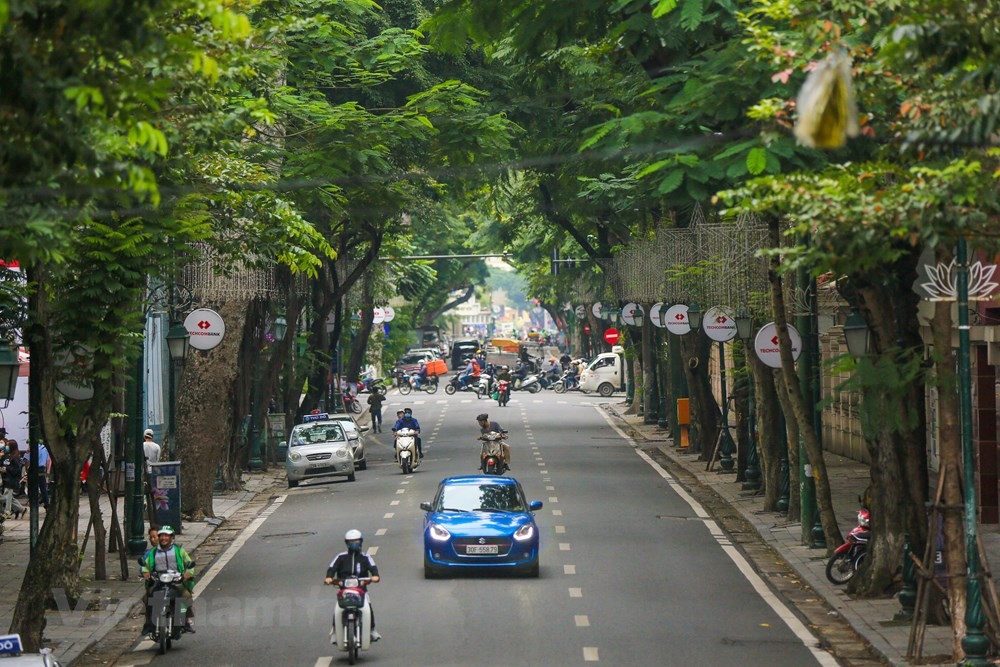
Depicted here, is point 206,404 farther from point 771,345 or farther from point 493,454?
point 771,345

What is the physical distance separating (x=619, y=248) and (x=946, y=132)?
29.3 m

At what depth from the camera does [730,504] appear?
3150cm

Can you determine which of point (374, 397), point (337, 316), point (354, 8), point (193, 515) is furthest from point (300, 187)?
point (374, 397)

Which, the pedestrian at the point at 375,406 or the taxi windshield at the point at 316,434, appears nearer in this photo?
the taxi windshield at the point at 316,434

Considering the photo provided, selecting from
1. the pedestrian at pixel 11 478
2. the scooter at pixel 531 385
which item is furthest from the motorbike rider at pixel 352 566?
the scooter at pixel 531 385

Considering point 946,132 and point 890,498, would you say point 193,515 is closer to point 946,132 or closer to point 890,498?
point 890,498

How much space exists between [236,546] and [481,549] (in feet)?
23.1

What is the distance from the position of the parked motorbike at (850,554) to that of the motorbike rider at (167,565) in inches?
330

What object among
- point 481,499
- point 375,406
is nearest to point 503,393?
point 375,406

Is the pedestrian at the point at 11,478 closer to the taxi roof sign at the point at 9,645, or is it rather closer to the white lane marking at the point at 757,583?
the white lane marking at the point at 757,583

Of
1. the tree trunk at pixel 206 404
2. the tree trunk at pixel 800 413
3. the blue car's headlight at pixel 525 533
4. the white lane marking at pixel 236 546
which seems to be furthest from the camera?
the tree trunk at pixel 206 404

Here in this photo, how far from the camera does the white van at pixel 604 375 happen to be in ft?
267

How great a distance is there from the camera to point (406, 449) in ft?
128

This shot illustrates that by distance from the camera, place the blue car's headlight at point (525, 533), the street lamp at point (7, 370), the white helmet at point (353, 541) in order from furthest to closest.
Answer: the blue car's headlight at point (525, 533) < the street lamp at point (7, 370) < the white helmet at point (353, 541)
